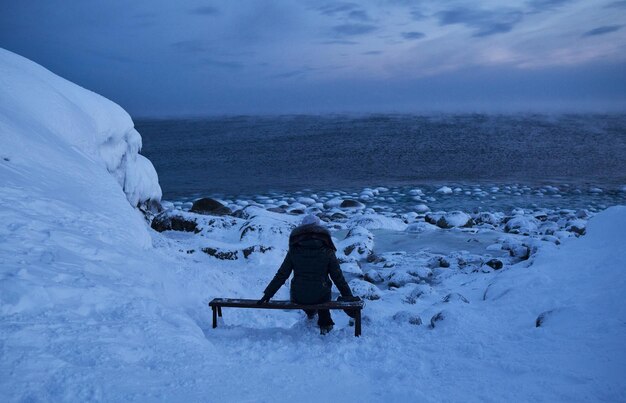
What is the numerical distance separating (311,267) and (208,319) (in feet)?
6.04

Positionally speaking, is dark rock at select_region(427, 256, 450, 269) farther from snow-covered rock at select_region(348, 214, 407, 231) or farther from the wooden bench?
the wooden bench

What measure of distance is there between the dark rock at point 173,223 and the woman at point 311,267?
25.0 feet

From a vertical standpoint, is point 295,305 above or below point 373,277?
above

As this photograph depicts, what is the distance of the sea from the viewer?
24594mm

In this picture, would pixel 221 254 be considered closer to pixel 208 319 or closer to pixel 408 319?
pixel 208 319

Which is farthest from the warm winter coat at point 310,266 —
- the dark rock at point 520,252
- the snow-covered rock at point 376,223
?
the snow-covered rock at point 376,223

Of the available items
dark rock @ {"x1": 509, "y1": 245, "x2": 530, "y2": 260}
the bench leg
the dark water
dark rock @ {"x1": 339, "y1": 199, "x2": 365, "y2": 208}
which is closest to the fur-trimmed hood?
the bench leg

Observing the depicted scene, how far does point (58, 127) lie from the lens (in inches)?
372

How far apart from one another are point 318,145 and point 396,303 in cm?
4177

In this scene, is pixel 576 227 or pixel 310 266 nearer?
pixel 310 266

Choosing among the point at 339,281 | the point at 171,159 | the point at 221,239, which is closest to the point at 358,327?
the point at 339,281

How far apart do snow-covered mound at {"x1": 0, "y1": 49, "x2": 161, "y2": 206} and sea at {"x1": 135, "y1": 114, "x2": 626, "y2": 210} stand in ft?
40.4

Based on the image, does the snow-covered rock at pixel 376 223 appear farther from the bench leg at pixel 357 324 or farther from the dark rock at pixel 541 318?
the bench leg at pixel 357 324

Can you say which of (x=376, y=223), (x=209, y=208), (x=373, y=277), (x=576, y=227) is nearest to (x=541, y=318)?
(x=373, y=277)
